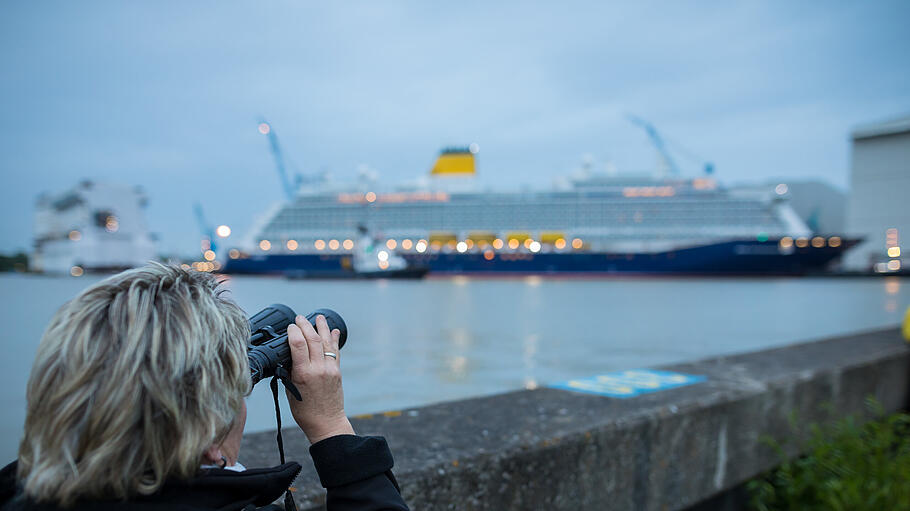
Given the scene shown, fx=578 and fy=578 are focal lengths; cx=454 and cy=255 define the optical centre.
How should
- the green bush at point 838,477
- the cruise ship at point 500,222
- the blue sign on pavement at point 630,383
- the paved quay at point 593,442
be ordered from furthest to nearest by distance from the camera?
the cruise ship at point 500,222 → the blue sign on pavement at point 630,383 → the green bush at point 838,477 → the paved quay at point 593,442

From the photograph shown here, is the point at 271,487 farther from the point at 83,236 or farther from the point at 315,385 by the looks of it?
the point at 83,236

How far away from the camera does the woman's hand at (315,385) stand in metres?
0.74

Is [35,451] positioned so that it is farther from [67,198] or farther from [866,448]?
[67,198]

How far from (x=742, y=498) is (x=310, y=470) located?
1.69 m

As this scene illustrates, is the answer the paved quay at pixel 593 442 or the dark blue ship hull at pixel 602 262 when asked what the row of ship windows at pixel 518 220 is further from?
the paved quay at pixel 593 442

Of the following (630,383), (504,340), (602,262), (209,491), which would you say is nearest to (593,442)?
(630,383)

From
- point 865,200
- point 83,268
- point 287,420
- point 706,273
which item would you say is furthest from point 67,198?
point 865,200

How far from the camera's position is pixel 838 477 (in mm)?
1976

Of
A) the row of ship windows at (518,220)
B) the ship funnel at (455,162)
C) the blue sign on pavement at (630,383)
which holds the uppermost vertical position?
the ship funnel at (455,162)

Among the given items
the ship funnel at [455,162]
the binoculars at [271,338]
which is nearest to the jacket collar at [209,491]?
the binoculars at [271,338]

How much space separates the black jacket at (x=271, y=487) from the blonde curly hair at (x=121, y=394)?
0.02 m

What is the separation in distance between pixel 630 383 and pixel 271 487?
5.55 ft

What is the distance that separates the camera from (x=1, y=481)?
626 millimetres

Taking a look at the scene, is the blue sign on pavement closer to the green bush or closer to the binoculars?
the green bush
